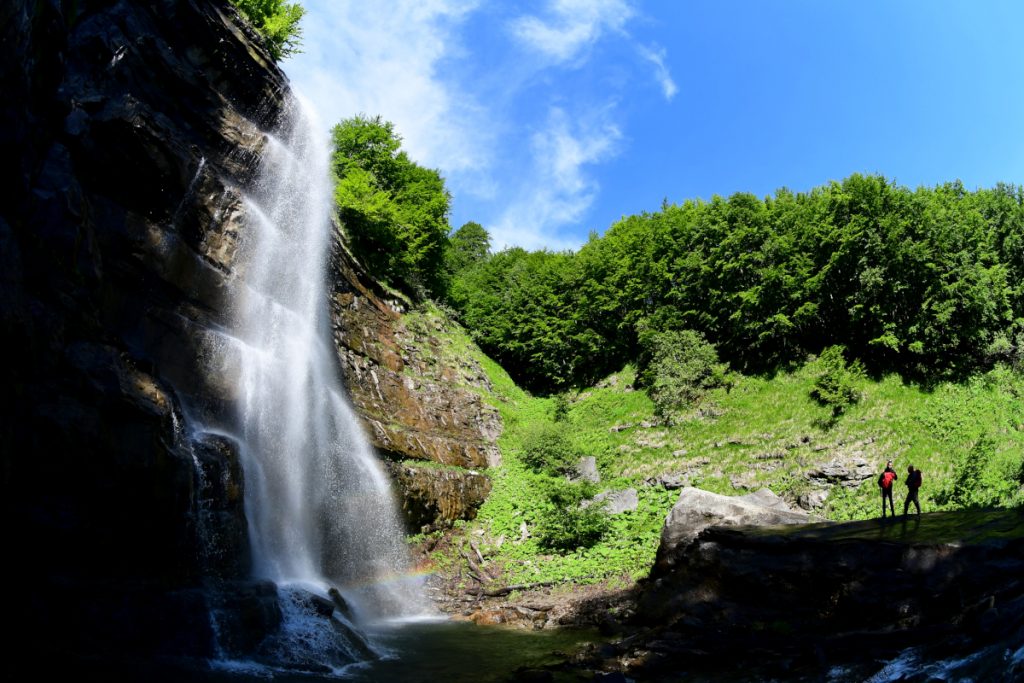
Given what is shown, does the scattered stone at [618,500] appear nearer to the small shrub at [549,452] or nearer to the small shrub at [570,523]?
the small shrub at [570,523]

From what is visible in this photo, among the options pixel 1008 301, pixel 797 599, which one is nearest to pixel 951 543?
pixel 797 599

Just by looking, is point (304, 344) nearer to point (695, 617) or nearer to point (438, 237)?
point (695, 617)

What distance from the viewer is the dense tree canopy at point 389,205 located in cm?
3406

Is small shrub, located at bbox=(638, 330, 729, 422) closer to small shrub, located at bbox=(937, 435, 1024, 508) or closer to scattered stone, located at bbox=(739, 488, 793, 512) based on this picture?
scattered stone, located at bbox=(739, 488, 793, 512)

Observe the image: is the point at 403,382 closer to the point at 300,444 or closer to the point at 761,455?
the point at 300,444

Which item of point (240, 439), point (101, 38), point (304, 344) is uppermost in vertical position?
point (101, 38)

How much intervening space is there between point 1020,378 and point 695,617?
20318mm

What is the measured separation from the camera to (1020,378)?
24125mm

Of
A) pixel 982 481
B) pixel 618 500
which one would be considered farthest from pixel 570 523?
pixel 982 481

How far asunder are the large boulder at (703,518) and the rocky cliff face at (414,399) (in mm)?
8858

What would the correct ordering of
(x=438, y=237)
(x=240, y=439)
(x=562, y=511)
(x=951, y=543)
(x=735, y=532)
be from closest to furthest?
1. (x=951, y=543)
2. (x=735, y=532)
3. (x=240, y=439)
4. (x=562, y=511)
5. (x=438, y=237)

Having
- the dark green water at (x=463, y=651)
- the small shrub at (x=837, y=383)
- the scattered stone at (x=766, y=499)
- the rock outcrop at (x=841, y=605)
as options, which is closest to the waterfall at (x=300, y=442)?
the dark green water at (x=463, y=651)

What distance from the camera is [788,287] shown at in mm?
31703

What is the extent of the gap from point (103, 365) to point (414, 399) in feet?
53.4
